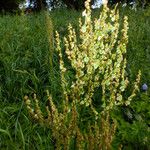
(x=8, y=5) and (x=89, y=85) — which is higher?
(x=89, y=85)

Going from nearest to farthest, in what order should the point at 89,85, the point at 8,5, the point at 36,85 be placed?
1. the point at 89,85
2. the point at 36,85
3. the point at 8,5

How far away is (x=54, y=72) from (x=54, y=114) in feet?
6.12

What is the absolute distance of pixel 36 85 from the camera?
15.1 feet

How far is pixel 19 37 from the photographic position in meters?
6.10

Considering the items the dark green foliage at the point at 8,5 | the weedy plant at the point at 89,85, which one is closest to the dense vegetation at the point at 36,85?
the weedy plant at the point at 89,85

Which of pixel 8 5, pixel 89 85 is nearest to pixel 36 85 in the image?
pixel 89 85

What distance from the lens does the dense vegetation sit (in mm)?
3887

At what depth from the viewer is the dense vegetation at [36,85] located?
3887 mm

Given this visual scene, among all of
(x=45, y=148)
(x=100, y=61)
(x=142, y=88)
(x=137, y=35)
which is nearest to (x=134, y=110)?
(x=142, y=88)

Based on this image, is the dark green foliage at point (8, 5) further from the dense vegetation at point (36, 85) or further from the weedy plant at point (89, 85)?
the weedy plant at point (89, 85)

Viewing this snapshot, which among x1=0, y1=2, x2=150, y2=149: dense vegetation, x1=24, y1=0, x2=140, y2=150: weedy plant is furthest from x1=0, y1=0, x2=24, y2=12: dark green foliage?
x1=24, y1=0, x2=140, y2=150: weedy plant

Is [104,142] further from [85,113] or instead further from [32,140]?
[85,113]

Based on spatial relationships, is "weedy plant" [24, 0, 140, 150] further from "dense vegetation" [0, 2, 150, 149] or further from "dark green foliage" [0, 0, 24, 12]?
"dark green foliage" [0, 0, 24, 12]

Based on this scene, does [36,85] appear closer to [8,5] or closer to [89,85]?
[89,85]
